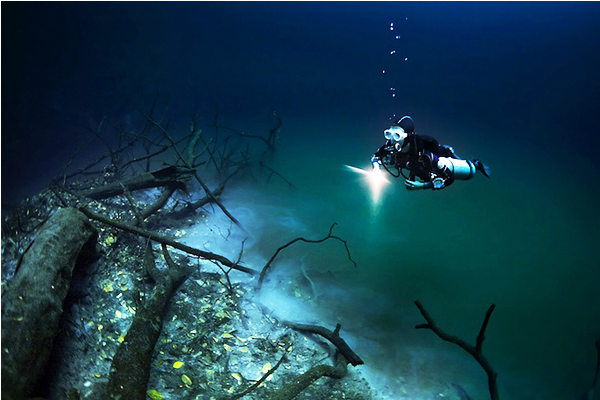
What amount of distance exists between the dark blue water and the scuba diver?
2064mm

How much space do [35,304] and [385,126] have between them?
53.1 feet

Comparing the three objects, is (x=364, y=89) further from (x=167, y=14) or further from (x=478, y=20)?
(x=167, y=14)

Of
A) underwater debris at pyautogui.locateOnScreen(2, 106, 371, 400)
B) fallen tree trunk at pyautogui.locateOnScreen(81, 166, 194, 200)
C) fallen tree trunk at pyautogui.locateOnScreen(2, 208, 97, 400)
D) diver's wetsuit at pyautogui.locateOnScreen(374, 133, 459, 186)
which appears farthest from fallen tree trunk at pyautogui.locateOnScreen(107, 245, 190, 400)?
diver's wetsuit at pyautogui.locateOnScreen(374, 133, 459, 186)

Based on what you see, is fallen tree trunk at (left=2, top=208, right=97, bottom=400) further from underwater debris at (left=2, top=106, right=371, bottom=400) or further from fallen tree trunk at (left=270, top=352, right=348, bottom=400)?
fallen tree trunk at (left=270, top=352, right=348, bottom=400)

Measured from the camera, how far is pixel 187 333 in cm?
346

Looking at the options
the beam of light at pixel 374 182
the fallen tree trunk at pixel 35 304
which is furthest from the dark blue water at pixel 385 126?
the fallen tree trunk at pixel 35 304

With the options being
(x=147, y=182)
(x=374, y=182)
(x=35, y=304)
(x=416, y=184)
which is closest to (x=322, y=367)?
(x=416, y=184)

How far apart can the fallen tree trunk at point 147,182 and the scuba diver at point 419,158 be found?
3.62 metres

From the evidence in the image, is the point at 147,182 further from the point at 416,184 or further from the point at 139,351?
the point at 416,184

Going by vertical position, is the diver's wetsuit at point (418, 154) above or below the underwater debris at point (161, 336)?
above

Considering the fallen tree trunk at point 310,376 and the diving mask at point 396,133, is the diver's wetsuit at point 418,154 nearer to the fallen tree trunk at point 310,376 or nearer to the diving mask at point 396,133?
the diving mask at point 396,133

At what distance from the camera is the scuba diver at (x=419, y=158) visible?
12.7 feet

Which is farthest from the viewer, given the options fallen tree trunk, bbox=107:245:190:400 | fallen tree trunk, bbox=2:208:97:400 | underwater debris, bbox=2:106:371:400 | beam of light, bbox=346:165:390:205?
beam of light, bbox=346:165:390:205

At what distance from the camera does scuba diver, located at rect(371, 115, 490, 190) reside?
387 cm
